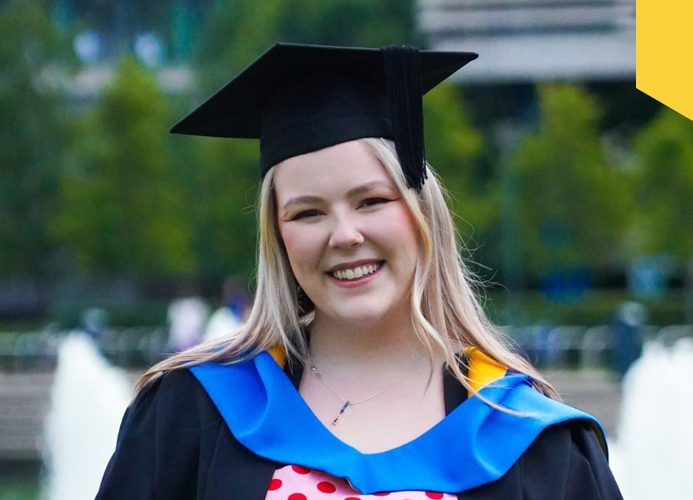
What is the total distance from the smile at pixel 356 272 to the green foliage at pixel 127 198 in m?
21.6

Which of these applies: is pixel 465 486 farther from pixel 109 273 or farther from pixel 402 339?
pixel 109 273

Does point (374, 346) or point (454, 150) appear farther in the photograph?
point (454, 150)

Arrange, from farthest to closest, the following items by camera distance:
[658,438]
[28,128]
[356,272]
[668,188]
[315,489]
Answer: [28,128] < [668,188] < [658,438] < [356,272] < [315,489]

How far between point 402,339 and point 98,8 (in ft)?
153

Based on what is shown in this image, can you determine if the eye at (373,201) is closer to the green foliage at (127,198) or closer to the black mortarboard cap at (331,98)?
the black mortarboard cap at (331,98)

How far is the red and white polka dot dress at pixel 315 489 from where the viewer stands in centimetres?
250

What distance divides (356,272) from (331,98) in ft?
1.34

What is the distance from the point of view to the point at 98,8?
47719 millimetres

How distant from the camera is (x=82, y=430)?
793cm

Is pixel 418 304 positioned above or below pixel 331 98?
below

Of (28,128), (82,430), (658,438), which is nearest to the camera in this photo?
(658,438)

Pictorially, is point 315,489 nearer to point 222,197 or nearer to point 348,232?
point 348,232

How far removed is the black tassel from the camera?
2.66 meters

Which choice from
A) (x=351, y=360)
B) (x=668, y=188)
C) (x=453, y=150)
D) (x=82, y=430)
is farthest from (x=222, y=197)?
(x=351, y=360)
